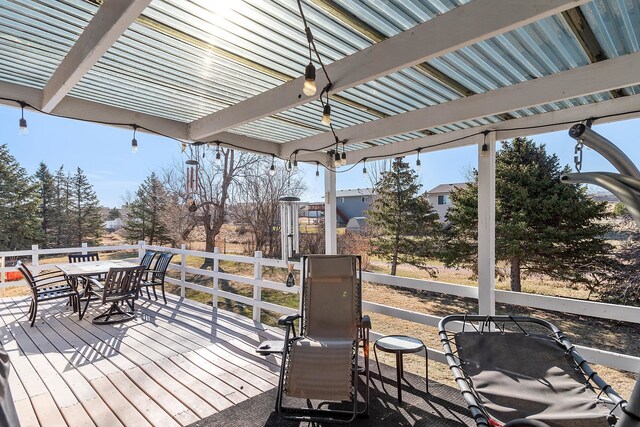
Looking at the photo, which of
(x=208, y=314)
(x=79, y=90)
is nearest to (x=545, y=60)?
(x=79, y=90)

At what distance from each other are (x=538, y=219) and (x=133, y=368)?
9.28 metres

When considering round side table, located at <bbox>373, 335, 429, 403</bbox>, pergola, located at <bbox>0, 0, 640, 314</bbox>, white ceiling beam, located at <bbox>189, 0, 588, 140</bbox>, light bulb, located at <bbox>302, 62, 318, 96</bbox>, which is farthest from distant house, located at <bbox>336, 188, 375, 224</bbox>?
light bulb, located at <bbox>302, 62, 318, 96</bbox>

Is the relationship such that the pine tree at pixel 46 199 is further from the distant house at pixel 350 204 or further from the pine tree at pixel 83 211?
the distant house at pixel 350 204

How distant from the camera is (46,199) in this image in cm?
1825

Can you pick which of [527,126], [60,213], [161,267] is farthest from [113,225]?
[527,126]

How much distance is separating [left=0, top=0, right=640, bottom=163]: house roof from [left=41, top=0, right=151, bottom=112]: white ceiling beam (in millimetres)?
11

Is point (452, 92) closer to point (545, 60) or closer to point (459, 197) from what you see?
point (545, 60)

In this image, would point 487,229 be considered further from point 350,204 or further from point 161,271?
point 350,204

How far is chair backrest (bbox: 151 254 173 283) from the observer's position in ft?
19.9

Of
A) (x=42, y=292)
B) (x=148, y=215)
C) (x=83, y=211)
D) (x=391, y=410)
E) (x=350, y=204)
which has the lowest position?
(x=391, y=410)

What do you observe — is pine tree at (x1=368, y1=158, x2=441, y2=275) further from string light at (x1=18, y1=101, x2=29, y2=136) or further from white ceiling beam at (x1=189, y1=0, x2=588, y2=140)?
string light at (x1=18, y1=101, x2=29, y2=136)

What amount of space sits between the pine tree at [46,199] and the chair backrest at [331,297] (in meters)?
19.4

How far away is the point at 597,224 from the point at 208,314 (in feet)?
29.4

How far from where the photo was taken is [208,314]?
5.39m
